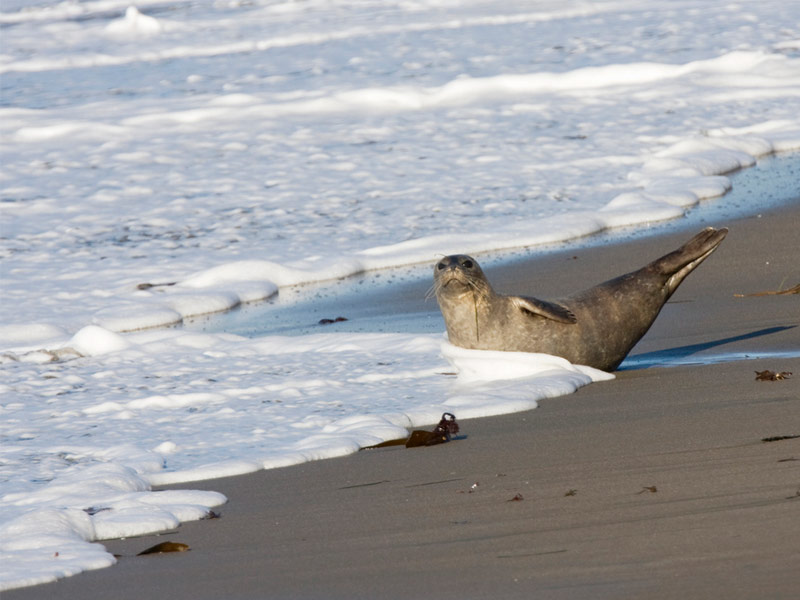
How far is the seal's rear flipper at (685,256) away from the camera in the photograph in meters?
5.07

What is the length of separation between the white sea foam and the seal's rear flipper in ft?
2.07

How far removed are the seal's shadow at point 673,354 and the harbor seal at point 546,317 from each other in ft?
0.42

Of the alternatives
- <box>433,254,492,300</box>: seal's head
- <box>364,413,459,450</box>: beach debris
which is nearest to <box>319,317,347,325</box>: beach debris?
<box>433,254,492,300</box>: seal's head

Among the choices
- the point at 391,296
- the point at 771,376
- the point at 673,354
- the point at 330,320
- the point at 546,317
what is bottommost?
the point at 771,376

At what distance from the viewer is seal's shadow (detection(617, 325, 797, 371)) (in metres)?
5.02

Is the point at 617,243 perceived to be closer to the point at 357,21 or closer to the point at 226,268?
the point at 226,268

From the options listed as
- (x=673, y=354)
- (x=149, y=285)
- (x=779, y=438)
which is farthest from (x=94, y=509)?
(x=149, y=285)

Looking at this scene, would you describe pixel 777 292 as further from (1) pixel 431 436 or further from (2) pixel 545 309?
(1) pixel 431 436

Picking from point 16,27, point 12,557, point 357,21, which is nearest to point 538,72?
A: point 357,21

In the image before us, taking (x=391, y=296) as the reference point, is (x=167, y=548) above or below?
below

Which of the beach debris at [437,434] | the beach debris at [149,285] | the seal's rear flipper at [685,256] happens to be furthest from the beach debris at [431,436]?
the beach debris at [149,285]

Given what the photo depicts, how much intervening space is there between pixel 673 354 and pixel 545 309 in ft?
2.44

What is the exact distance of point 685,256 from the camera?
5.09 metres

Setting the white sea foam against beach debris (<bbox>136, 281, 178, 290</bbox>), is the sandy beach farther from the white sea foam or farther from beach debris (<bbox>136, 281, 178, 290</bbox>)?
beach debris (<bbox>136, 281, 178, 290</bbox>)
